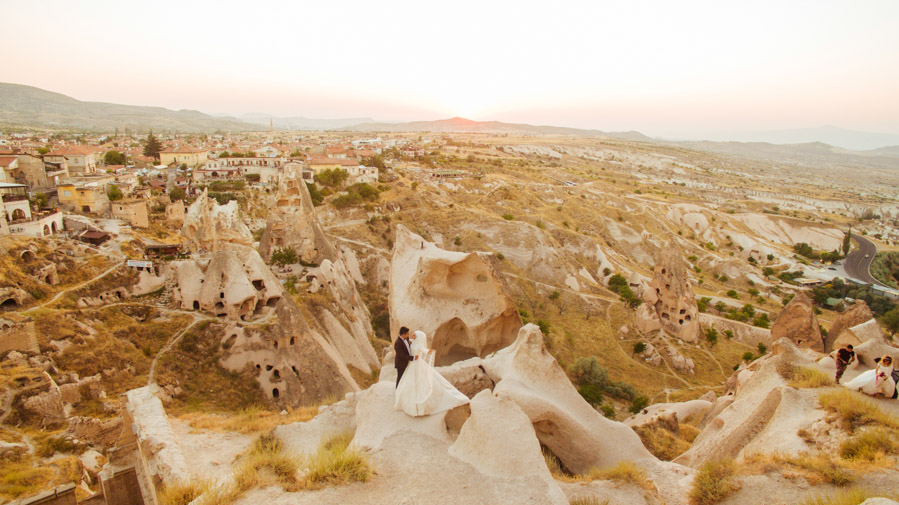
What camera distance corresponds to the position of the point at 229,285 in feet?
58.4

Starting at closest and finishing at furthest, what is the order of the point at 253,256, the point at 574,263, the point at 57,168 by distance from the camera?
the point at 253,256, the point at 574,263, the point at 57,168

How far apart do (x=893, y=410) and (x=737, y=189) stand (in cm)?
11225

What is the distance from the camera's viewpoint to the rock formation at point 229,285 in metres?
17.7

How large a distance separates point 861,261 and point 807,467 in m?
74.6

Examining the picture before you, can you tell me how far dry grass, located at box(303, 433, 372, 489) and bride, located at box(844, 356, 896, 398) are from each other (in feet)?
30.2

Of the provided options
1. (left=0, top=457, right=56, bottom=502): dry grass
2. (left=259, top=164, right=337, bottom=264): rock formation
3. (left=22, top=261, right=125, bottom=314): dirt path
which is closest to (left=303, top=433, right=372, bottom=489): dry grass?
(left=0, top=457, right=56, bottom=502): dry grass

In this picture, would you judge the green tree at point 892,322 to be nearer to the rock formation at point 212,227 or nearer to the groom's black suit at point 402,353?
the groom's black suit at point 402,353

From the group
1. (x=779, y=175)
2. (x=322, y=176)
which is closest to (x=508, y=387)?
(x=322, y=176)

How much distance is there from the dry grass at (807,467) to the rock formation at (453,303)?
7.94m

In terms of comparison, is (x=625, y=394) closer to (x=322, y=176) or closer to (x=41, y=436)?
(x=41, y=436)

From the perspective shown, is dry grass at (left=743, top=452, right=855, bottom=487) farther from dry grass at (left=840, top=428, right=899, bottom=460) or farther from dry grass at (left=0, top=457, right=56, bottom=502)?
dry grass at (left=0, top=457, right=56, bottom=502)

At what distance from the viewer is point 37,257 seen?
20.4 m

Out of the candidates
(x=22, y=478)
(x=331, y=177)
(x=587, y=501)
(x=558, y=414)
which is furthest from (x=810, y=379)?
(x=331, y=177)

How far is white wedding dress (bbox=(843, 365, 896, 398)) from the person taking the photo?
26.9 feet
